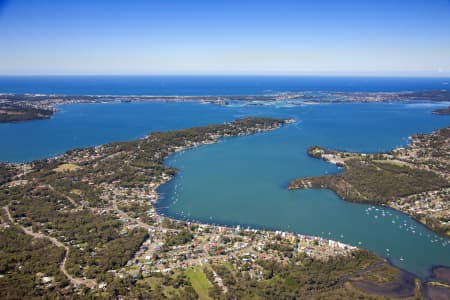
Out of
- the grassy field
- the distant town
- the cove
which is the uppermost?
the distant town

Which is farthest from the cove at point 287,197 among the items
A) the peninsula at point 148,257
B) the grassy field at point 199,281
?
the grassy field at point 199,281

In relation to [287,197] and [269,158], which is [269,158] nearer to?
[269,158]

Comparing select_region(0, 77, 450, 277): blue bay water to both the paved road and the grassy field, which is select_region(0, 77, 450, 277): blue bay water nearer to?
the grassy field

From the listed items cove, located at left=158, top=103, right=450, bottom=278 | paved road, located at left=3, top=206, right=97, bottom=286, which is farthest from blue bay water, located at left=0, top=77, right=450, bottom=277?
paved road, located at left=3, top=206, right=97, bottom=286

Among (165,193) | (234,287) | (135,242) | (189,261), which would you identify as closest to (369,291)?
(234,287)

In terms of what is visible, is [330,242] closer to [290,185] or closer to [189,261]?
[189,261]

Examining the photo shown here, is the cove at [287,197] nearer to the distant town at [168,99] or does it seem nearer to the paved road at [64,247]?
the paved road at [64,247]
